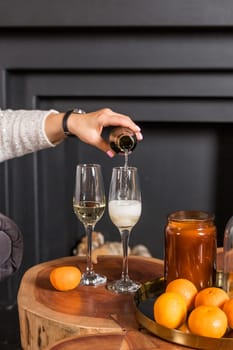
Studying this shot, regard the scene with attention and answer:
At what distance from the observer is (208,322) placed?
0.93 meters

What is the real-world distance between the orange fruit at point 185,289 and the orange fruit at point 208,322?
7cm

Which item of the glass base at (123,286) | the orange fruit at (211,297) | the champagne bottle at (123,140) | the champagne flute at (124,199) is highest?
the champagne bottle at (123,140)

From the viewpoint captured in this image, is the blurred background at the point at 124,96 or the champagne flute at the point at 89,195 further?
the blurred background at the point at 124,96

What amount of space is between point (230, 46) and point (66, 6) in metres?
0.55

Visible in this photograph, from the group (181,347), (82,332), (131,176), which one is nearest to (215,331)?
(181,347)

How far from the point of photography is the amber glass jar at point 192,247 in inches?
42.7

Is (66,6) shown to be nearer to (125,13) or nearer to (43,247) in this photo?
(125,13)

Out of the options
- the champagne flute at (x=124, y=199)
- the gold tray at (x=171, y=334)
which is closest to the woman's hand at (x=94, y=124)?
the champagne flute at (x=124, y=199)

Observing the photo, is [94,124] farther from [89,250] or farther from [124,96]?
[124,96]

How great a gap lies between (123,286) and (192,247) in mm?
187

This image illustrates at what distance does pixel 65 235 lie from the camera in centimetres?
240

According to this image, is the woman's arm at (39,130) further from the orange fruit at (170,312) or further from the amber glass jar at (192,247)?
the orange fruit at (170,312)

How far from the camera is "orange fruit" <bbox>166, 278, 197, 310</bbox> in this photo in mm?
1027

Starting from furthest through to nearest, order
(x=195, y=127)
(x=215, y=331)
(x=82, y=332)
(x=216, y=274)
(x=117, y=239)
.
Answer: (x=117, y=239) → (x=195, y=127) → (x=216, y=274) → (x=82, y=332) → (x=215, y=331)
